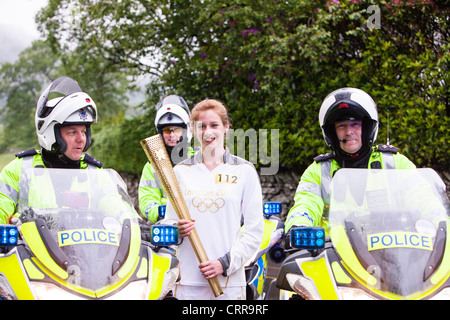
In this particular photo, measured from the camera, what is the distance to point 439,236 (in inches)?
97.3

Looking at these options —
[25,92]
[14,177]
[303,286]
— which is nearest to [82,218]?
[14,177]

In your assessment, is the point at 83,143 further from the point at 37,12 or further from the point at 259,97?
the point at 37,12

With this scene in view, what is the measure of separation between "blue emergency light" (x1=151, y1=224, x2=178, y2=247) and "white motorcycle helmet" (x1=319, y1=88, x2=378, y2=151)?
1471 millimetres

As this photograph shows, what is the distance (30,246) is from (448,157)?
6909mm

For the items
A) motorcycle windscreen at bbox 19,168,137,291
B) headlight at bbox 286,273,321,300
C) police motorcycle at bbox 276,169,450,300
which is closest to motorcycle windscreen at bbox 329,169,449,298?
police motorcycle at bbox 276,169,450,300

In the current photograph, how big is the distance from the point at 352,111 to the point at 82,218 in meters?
→ 1.96

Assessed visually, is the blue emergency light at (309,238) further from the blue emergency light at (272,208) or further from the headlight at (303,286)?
the blue emergency light at (272,208)

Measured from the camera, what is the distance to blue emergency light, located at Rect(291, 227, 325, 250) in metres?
2.52

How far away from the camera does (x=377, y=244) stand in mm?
2445

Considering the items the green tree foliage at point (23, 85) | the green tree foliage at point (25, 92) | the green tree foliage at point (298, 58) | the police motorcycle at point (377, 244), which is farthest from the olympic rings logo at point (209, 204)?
the green tree foliage at point (23, 85)

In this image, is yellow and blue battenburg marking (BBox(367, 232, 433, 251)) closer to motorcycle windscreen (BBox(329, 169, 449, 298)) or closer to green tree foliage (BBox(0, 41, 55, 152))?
motorcycle windscreen (BBox(329, 169, 449, 298))

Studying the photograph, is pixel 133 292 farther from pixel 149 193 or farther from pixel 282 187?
pixel 282 187

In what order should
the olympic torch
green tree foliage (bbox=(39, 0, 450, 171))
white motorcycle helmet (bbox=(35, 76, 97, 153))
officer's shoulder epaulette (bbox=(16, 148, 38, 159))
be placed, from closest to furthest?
the olympic torch, white motorcycle helmet (bbox=(35, 76, 97, 153)), officer's shoulder epaulette (bbox=(16, 148, 38, 159)), green tree foliage (bbox=(39, 0, 450, 171))

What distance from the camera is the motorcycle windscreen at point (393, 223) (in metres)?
2.36
